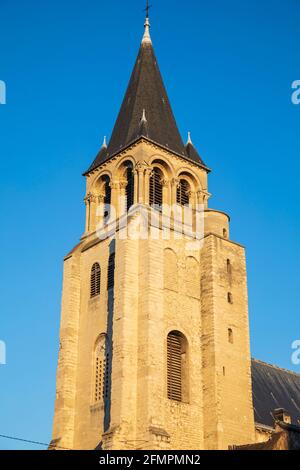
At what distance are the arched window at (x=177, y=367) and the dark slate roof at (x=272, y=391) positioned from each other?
17.5 ft

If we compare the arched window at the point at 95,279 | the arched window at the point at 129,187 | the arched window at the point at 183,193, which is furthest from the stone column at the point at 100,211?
the arched window at the point at 183,193

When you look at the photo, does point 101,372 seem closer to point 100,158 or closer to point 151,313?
point 151,313

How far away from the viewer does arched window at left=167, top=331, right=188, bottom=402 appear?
33.8 m

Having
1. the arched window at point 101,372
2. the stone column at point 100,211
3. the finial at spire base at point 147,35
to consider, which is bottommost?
the arched window at point 101,372

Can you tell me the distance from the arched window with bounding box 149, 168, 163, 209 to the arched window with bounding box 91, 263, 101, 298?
175 inches

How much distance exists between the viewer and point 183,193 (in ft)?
133

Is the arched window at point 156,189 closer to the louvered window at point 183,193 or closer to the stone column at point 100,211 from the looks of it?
the louvered window at point 183,193

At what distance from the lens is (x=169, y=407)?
32750mm

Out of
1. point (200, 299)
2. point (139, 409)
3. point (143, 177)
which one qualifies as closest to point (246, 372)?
point (200, 299)

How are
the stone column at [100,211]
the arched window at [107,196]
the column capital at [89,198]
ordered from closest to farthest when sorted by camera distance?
the arched window at [107,196] → the stone column at [100,211] → the column capital at [89,198]

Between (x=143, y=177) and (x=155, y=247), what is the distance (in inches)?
192

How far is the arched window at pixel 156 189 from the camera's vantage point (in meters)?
38.7
